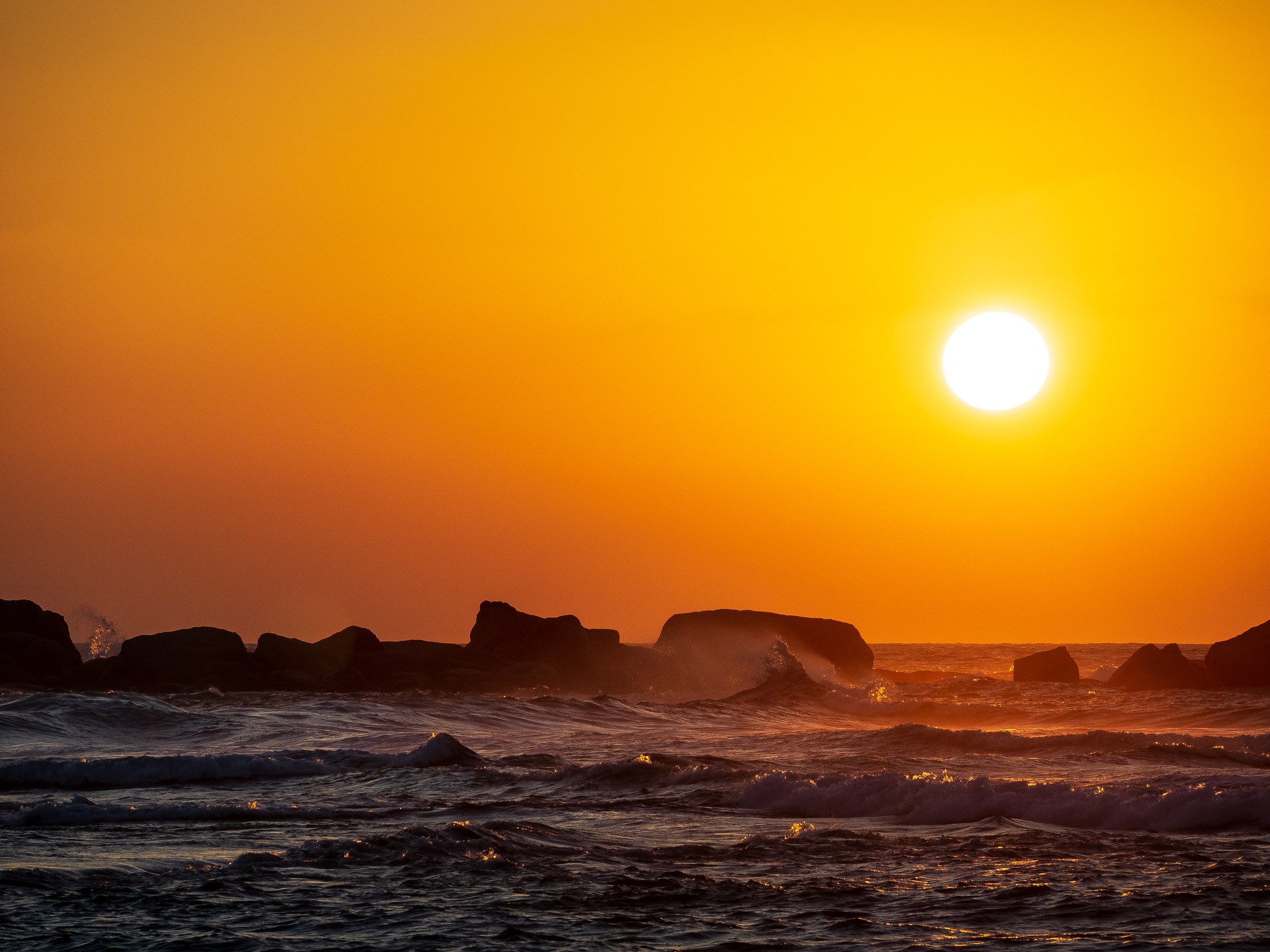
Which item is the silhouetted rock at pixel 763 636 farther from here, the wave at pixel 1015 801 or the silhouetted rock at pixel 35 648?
the wave at pixel 1015 801

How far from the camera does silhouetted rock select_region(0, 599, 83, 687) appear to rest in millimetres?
47062

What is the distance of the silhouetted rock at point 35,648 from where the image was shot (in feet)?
154

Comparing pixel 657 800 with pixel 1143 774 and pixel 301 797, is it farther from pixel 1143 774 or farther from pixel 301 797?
pixel 1143 774

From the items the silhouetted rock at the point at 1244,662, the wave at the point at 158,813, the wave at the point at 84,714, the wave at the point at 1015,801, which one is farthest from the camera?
the silhouetted rock at the point at 1244,662

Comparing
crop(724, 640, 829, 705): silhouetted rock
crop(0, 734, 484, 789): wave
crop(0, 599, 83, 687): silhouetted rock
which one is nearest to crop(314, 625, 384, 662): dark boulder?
crop(0, 599, 83, 687): silhouetted rock

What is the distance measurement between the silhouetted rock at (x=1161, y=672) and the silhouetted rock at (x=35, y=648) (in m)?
41.3

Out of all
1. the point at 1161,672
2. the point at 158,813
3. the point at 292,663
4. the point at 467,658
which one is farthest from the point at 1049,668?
the point at 158,813

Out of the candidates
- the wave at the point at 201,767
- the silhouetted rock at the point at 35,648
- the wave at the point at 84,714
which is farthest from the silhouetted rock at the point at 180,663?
the wave at the point at 201,767

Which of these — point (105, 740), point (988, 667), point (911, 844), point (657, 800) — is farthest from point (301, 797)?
point (988, 667)

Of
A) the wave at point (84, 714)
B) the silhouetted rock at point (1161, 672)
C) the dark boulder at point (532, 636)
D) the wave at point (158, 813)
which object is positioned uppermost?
the dark boulder at point (532, 636)

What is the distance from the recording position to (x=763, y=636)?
5875 centimetres

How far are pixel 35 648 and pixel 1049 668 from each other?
43.2 meters

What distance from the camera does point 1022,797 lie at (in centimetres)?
1695

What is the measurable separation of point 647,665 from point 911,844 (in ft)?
135
